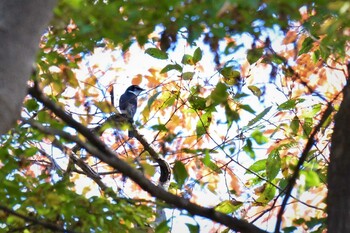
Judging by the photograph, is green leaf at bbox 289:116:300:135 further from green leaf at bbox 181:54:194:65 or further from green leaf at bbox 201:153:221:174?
green leaf at bbox 181:54:194:65

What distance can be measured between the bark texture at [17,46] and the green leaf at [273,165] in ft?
→ 8.01

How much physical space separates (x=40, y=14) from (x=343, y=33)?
1.45 meters

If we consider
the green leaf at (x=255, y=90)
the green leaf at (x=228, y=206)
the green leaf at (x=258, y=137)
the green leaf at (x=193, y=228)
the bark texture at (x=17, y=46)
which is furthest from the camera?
the green leaf at (x=255, y=90)

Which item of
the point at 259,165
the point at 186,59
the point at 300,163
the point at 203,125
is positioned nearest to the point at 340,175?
the point at 300,163

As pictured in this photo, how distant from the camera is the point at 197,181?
4820mm

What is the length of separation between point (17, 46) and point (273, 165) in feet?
8.38

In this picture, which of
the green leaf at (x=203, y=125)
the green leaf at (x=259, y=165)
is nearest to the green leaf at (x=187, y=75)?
the green leaf at (x=203, y=125)

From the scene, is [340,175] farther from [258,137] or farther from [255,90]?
[255,90]

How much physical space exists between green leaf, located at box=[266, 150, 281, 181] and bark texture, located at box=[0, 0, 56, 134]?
244 centimetres

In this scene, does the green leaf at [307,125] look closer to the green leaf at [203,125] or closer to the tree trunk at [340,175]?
the green leaf at [203,125]

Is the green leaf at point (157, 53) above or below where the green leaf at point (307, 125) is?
below

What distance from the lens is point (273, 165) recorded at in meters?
4.34

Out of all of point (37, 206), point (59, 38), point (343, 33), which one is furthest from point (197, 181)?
point (343, 33)

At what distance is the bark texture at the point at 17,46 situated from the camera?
6.95 ft
